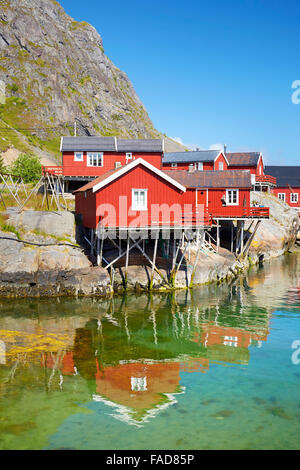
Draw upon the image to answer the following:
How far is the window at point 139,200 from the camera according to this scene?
2586cm

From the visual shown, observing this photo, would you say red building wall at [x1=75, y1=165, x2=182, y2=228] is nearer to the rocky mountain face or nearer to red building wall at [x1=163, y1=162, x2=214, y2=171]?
red building wall at [x1=163, y1=162, x2=214, y2=171]

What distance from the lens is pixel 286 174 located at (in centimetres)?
6309

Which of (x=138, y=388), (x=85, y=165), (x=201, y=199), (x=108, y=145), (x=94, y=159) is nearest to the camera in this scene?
(x=138, y=388)

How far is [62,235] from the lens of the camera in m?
26.7

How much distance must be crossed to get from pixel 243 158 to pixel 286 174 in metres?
14.6

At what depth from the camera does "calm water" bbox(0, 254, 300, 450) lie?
9.84 metres

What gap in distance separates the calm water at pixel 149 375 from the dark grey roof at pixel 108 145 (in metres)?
19.4

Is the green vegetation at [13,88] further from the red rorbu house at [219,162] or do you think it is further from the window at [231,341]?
the window at [231,341]

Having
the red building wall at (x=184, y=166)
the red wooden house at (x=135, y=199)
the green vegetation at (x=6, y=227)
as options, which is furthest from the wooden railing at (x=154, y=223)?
the red building wall at (x=184, y=166)

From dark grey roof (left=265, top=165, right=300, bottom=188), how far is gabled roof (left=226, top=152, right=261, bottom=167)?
39.6 feet

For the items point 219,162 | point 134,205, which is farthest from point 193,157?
point 134,205

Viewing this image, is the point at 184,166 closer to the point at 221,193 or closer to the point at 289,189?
the point at 221,193
